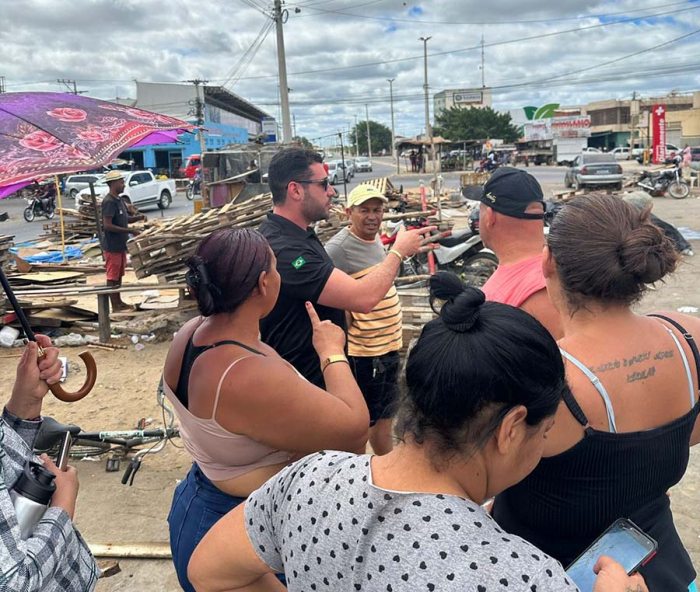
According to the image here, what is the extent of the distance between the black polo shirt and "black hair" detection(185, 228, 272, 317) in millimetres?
834

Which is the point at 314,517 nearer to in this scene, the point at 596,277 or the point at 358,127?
the point at 596,277

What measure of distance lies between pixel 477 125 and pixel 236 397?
63.5 m

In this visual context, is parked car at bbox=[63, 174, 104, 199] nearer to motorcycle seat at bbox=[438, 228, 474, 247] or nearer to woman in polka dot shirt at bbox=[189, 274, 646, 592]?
motorcycle seat at bbox=[438, 228, 474, 247]

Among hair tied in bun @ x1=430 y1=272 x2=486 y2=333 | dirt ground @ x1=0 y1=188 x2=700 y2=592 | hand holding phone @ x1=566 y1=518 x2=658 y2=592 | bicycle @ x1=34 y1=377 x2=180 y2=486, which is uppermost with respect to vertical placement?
hair tied in bun @ x1=430 y1=272 x2=486 y2=333

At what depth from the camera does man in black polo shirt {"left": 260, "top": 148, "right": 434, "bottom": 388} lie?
2705 mm

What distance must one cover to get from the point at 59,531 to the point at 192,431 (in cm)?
45

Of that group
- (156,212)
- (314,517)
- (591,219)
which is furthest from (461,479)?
→ (156,212)

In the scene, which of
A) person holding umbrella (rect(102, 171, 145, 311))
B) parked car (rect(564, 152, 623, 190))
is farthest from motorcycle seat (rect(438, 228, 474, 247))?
parked car (rect(564, 152, 623, 190))

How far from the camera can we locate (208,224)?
300 inches

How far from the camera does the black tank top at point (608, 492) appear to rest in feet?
4.54

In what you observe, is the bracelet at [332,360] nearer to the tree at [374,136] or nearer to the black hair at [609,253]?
the black hair at [609,253]

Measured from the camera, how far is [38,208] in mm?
22891

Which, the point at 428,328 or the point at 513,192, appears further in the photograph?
the point at 513,192

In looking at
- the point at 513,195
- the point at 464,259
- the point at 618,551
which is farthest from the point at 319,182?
the point at 464,259
